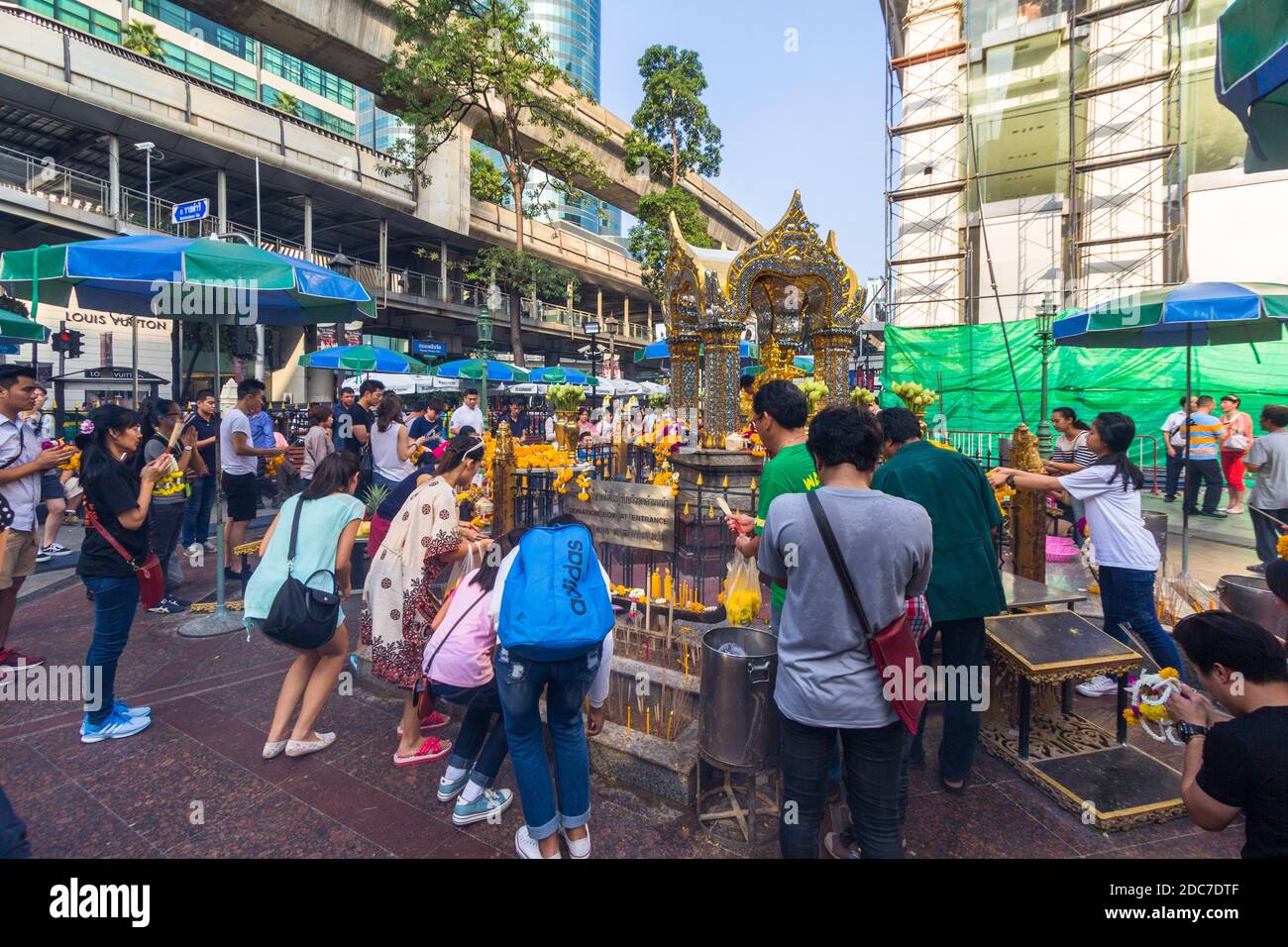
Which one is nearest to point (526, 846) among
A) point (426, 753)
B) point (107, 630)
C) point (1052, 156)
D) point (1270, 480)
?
point (426, 753)

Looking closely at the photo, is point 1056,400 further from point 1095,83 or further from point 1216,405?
point 1095,83

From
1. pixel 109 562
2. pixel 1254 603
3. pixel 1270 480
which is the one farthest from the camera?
pixel 1270 480

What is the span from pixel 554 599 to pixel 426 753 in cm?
174

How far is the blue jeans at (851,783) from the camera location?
2.41m

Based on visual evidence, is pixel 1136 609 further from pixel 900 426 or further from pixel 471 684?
pixel 471 684

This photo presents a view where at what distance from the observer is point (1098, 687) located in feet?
15.3

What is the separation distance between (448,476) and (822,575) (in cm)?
242

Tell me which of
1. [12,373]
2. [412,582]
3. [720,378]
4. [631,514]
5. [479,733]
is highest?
[720,378]

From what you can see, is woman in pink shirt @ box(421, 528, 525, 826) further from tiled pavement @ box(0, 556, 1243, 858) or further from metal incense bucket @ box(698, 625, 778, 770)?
metal incense bucket @ box(698, 625, 778, 770)

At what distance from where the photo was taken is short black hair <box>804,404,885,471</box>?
8.02 ft

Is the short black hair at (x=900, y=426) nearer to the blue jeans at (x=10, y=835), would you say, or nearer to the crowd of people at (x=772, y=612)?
the crowd of people at (x=772, y=612)

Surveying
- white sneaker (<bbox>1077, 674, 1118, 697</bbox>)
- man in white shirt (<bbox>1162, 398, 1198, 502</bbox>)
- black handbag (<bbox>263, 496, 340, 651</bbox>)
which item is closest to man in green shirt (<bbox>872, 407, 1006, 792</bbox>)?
white sneaker (<bbox>1077, 674, 1118, 697</bbox>)

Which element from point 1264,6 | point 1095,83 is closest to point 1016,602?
point 1264,6

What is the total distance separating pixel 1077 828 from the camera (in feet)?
10.5
